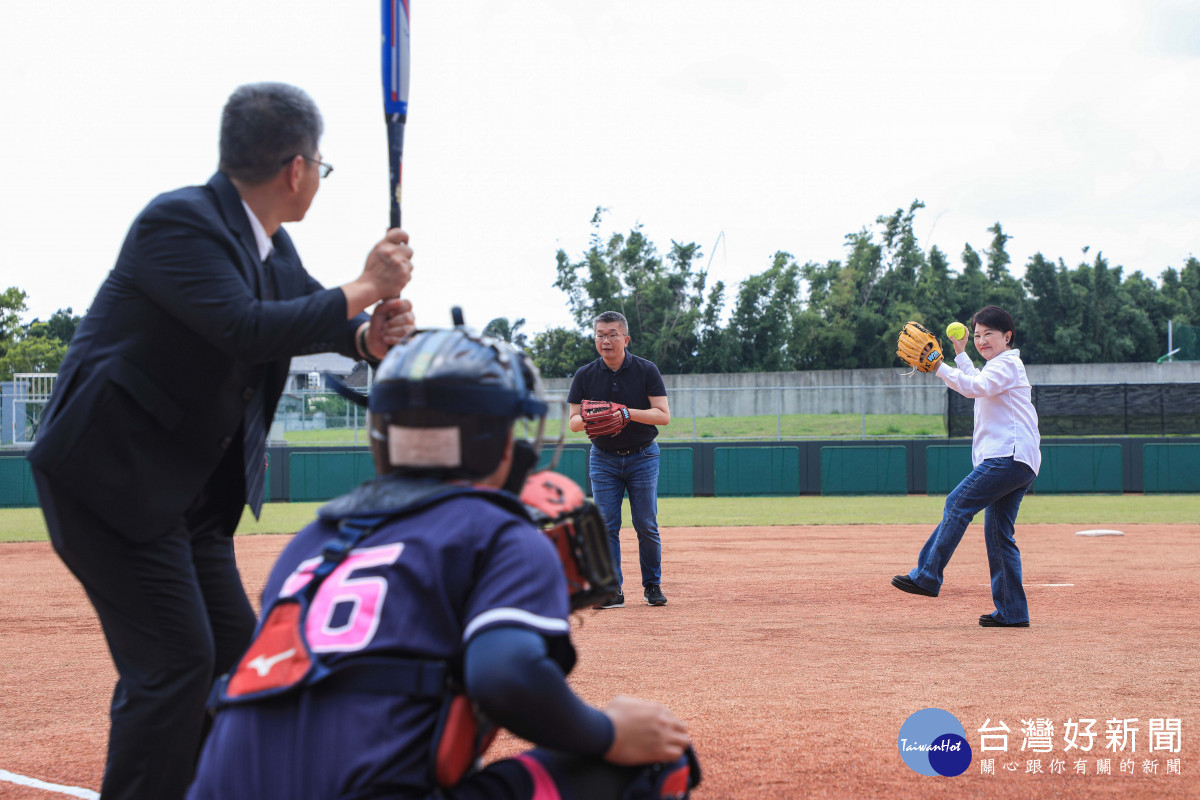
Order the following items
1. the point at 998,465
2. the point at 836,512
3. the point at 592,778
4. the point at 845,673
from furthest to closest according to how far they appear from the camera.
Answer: the point at 836,512 < the point at 998,465 < the point at 845,673 < the point at 592,778

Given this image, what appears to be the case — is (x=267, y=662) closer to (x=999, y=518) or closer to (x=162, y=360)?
(x=162, y=360)

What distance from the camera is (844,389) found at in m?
31.4

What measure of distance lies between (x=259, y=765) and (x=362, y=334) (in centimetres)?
151

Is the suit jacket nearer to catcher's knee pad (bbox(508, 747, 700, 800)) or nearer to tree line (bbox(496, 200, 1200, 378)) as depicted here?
catcher's knee pad (bbox(508, 747, 700, 800))

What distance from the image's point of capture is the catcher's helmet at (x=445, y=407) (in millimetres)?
1799

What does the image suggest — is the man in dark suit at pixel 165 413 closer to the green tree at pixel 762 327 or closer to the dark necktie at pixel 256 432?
the dark necktie at pixel 256 432

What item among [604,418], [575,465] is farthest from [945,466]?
[604,418]

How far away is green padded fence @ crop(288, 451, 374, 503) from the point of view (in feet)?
71.6

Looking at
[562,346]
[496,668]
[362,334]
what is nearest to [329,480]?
[362,334]

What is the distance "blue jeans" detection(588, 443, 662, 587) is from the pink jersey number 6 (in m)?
5.87

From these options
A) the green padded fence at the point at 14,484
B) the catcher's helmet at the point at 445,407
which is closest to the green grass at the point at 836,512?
the green padded fence at the point at 14,484

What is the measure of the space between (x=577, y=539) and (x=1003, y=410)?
5227 millimetres

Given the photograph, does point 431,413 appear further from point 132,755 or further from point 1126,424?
point 1126,424

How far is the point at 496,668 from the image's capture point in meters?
1.53
